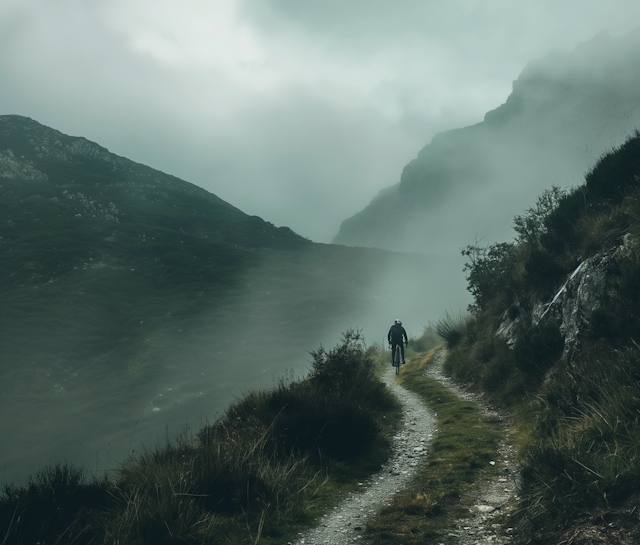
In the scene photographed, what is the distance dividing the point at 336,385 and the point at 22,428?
55894mm

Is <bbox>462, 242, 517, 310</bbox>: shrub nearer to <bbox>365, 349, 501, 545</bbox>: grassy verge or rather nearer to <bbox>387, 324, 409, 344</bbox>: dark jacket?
<bbox>387, 324, 409, 344</bbox>: dark jacket

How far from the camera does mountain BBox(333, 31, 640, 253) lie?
457 feet

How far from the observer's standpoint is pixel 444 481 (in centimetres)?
606

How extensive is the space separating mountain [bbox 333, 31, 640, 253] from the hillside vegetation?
13428 cm

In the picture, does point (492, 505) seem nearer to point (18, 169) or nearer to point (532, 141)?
point (18, 169)

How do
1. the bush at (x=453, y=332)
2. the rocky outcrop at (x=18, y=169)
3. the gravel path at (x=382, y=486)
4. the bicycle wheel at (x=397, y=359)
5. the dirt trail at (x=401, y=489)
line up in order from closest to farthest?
the dirt trail at (x=401, y=489), the gravel path at (x=382, y=486), the bush at (x=453, y=332), the bicycle wheel at (x=397, y=359), the rocky outcrop at (x=18, y=169)

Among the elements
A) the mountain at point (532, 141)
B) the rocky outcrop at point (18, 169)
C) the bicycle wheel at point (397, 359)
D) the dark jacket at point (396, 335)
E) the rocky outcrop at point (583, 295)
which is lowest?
the bicycle wheel at point (397, 359)

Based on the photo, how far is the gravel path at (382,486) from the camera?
4.83 meters

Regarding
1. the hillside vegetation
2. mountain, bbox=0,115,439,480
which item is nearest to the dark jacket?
the hillside vegetation

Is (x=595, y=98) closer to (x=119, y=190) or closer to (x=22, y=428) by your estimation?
(x=119, y=190)

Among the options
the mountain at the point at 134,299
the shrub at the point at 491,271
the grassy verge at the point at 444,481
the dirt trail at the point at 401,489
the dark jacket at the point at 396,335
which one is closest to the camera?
the dirt trail at the point at 401,489

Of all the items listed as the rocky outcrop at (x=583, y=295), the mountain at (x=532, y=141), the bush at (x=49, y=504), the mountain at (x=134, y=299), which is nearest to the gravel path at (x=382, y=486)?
the bush at (x=49, y=504)

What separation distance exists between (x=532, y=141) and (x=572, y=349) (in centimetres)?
18692

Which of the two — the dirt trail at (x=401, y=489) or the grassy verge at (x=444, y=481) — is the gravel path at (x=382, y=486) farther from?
the grassy verge at (x=444, y=481)
